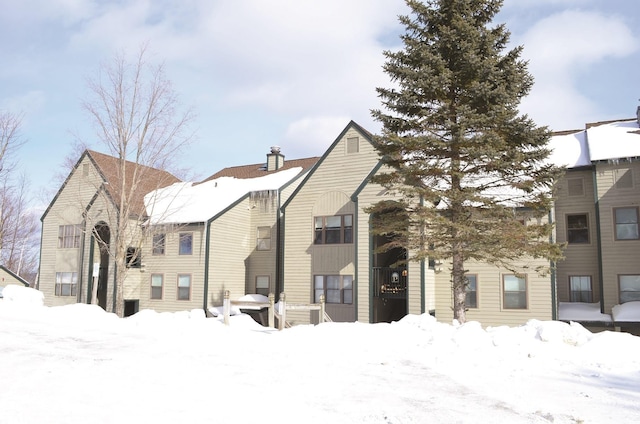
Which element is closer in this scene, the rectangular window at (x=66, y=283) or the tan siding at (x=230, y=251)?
the tan siding at (x=230, y=251)

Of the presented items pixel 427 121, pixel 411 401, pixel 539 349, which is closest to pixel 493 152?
pixel 427 121

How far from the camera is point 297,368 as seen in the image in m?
10.8

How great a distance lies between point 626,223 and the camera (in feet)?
73.8

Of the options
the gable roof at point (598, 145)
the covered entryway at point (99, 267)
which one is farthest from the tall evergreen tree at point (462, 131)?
the covered entryway at point (99, 267)

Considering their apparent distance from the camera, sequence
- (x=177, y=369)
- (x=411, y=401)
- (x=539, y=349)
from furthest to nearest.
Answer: (x=539, y=349) < (x=177, y=369) < (x=411, y=401)

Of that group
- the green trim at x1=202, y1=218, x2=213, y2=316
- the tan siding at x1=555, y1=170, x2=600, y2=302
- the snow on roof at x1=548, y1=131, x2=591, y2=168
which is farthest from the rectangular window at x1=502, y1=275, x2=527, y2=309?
the green trim at x1=202, y1=218, x2=213, y2=316

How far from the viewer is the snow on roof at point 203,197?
29.9 meters

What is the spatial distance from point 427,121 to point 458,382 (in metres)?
10.5

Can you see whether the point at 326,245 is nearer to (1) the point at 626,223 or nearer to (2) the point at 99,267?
(1) the point at 626,223

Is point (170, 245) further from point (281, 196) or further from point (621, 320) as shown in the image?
point (621, 320)

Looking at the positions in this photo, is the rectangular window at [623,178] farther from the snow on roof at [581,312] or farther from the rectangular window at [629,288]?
the snow on roof at [581,312]

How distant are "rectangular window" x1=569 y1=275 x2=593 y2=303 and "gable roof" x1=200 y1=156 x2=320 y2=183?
16.4 m

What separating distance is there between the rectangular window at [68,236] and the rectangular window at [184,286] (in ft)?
25.7

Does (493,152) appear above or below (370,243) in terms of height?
above
